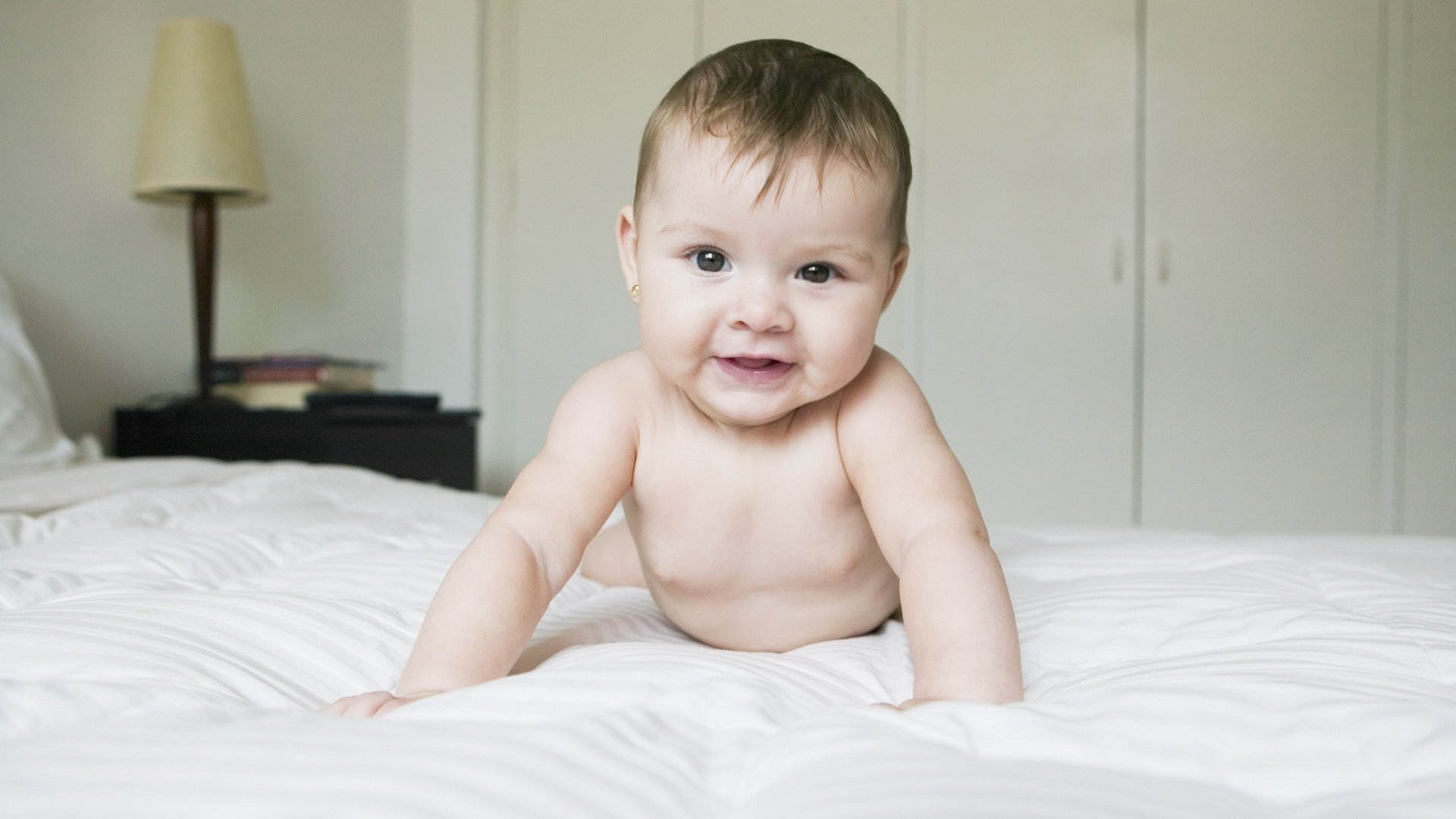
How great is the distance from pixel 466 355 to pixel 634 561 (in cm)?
246

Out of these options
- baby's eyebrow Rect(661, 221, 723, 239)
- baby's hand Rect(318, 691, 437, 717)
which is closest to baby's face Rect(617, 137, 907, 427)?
baby's eyebrow Rect(661, 221, 723, 239)

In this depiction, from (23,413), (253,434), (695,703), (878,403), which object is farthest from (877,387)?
(253,434)

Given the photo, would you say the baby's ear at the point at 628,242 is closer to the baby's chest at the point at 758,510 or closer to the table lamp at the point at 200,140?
the baby's chest at the point at 758,510

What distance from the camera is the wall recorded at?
2.07 metres

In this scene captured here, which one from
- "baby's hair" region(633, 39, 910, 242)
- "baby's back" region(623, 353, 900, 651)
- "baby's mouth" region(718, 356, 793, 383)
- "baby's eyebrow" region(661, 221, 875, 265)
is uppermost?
"baby's hair" region(633, 39, 910, 242)

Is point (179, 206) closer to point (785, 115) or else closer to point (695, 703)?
point (785, 115)

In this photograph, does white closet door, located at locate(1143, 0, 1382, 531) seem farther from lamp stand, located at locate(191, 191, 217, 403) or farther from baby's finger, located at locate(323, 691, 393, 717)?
baby's finger, located at locate(323, 691, 393, 717)

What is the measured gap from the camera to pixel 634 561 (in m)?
1.05

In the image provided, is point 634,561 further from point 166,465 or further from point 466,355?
point 466,355

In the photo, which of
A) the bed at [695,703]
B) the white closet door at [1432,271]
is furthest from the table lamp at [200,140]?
the white closet door at [1432,271]

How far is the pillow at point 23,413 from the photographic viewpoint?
1525 millimetres

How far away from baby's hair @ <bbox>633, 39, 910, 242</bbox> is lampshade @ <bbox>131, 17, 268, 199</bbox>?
177 cm

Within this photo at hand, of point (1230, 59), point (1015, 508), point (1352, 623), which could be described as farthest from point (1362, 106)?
point (1352, 623)

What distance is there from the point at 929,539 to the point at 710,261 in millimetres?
241
